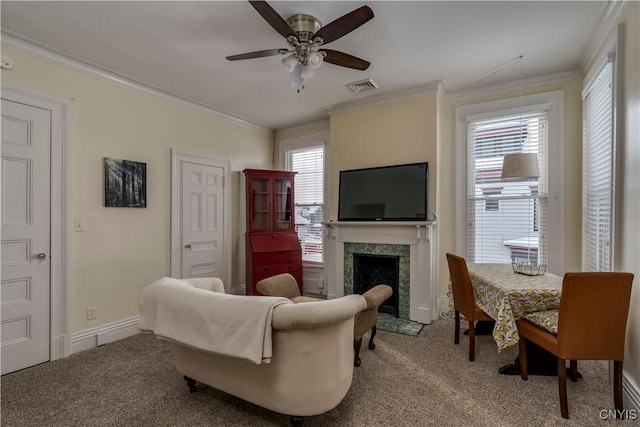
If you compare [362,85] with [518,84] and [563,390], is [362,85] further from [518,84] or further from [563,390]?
[563,390]

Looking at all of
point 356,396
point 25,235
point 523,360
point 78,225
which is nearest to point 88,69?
point 78,225

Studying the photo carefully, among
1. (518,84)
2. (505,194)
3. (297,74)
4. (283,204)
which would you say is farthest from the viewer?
(283,204)

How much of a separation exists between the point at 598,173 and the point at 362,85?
243cm

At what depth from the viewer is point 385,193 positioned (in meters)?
3.94

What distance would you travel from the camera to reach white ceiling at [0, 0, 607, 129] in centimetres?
228

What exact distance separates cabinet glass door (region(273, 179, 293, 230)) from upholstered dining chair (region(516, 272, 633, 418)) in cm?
352

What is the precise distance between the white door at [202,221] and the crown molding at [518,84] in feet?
10.8

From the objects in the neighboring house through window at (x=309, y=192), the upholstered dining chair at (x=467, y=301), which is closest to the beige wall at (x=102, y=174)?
the neighboring house through window at (x=309, y=192)

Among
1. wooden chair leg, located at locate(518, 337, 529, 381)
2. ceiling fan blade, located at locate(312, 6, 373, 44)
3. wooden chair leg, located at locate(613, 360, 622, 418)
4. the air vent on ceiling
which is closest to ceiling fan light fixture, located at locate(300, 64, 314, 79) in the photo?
ceiling fan blade, located at locate(312, 6, 373, 44)

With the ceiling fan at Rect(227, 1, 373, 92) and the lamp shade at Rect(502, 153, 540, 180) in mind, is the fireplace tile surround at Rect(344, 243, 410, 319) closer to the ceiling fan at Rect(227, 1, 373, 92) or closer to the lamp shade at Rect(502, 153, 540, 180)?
the lamp shade at Rect(502, 153, 540, 180)

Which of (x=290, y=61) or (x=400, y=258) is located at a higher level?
(x=290, y=61)

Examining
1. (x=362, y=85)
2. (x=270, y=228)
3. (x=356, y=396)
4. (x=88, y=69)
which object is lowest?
(x=356, y=396)

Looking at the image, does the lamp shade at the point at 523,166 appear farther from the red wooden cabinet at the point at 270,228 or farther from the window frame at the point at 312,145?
the red wooden cabinet at the point at 270,228

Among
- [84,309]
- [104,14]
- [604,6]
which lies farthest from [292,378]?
[604,6]
